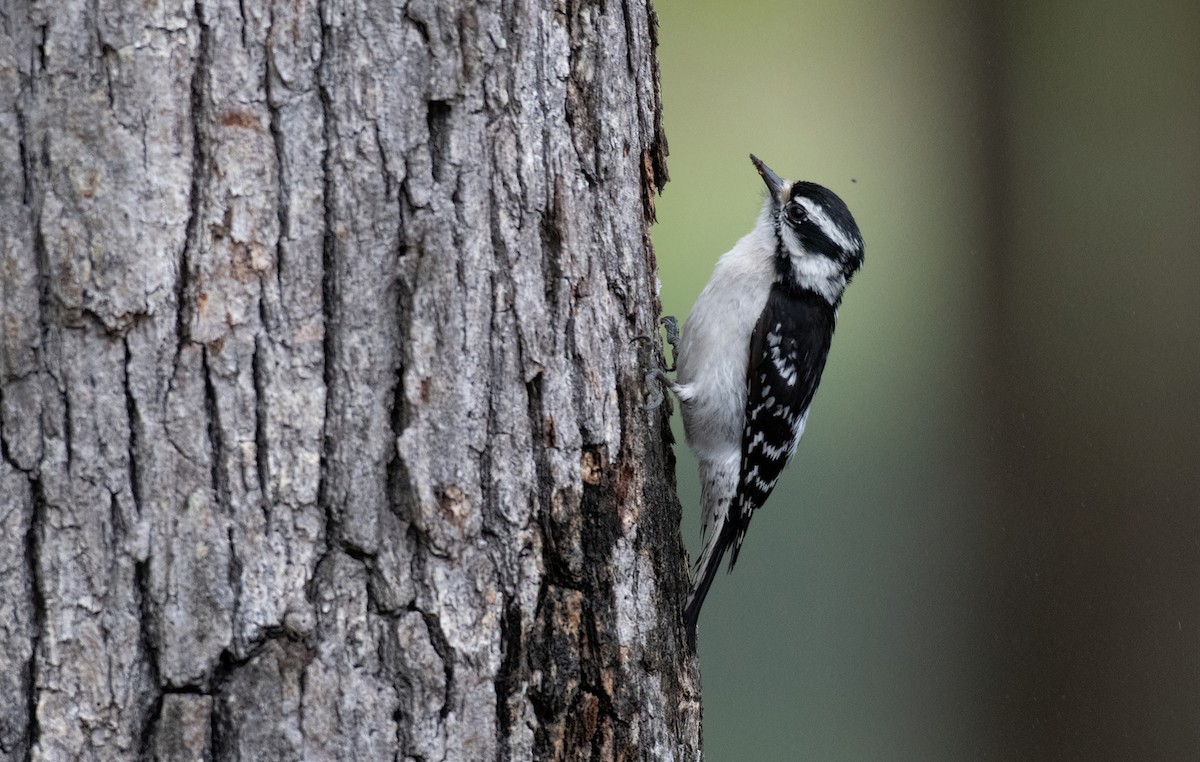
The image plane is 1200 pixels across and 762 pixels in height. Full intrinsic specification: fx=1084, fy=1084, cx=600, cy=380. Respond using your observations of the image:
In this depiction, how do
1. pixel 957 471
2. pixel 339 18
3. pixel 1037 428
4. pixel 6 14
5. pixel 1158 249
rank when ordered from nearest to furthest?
pixel 6 14, pixel 339 18, pixel 1158 249, pixel 1037 428, pixel 957 471

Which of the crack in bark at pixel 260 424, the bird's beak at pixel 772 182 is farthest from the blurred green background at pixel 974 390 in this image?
the crack in bark at pixel 260 424

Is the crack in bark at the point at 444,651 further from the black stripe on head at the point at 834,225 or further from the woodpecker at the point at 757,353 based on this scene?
the black stripe on head at the point at 834,225

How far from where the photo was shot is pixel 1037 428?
388 cm

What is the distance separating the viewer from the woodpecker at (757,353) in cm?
332

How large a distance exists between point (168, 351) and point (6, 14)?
0.55m

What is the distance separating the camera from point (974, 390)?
13.6 ft

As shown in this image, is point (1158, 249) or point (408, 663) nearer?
point (408, 663)

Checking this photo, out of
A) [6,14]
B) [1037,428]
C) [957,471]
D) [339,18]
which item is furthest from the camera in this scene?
[957,471]

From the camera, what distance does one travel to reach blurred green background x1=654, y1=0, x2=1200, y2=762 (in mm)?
3654

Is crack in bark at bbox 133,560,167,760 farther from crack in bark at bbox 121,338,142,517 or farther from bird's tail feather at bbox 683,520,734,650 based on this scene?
bird's tail feather at bbox 683,520,734,650

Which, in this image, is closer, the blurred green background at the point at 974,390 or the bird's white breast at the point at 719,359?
the bird's white breast at the point at 719,359

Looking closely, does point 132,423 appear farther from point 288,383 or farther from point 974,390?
point 974,390

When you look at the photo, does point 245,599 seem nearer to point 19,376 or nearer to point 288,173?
point 19,376

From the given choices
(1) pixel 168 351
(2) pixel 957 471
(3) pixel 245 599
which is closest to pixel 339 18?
(1) pixel 168 351
